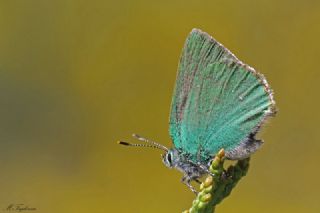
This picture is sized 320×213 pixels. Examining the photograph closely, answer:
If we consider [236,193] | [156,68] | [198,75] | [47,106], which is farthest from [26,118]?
[198,75]

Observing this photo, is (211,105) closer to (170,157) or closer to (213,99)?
(213,99)

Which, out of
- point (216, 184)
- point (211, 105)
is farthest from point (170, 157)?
point (216, 184)

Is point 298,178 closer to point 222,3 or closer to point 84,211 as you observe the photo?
point 84,211

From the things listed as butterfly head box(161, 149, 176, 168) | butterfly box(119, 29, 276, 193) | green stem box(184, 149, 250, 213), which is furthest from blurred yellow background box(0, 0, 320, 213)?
green stem box(184, 149, 250, 213)

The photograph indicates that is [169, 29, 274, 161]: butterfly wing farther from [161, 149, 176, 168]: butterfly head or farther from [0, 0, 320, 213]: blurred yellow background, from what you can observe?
[0, 0, 320, 213]: blurred yellow background

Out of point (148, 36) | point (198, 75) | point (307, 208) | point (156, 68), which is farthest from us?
point (148, 36)

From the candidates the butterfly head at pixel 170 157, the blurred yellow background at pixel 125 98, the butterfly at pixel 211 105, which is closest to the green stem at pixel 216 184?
the butterfly at pixel 211 105

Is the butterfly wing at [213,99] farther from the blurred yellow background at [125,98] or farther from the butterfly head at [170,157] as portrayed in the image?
the blurred yellow background at [125,98]
